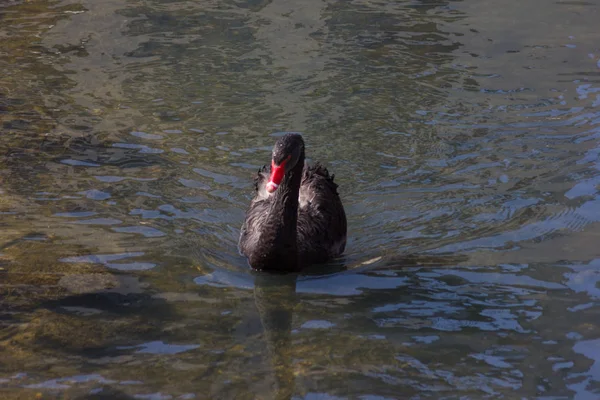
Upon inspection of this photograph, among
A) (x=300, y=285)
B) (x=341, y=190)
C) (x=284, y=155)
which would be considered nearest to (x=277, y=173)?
(x=284, y=155)

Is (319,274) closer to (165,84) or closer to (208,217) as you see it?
(208,217)

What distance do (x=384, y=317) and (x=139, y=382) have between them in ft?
5.09

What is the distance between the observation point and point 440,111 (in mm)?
9297

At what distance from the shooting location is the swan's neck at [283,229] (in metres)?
5.95

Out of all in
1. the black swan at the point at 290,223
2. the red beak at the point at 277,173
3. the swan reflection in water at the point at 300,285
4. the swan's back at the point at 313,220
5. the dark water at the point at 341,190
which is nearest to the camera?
the dark water at the point at 341,190

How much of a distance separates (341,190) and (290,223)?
1.71 metres

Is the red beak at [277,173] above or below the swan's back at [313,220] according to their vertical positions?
above

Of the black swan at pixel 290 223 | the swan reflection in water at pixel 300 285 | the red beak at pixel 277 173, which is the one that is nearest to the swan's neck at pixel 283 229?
the black swan at pixel 290 223

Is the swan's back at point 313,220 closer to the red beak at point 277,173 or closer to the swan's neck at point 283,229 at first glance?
the swan's neck at point 283,229

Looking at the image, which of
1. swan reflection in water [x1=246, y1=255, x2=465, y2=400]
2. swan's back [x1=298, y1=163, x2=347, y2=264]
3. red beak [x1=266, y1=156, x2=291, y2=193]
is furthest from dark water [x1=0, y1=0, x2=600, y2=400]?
red beak [x1=266, y1=156, x2=291, y2=193]

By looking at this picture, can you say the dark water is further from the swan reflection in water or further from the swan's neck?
the swan's neck

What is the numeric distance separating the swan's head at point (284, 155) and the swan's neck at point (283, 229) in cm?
13

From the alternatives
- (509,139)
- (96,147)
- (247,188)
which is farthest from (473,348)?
(96,147)

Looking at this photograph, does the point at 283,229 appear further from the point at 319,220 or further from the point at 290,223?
the point at 319,220
